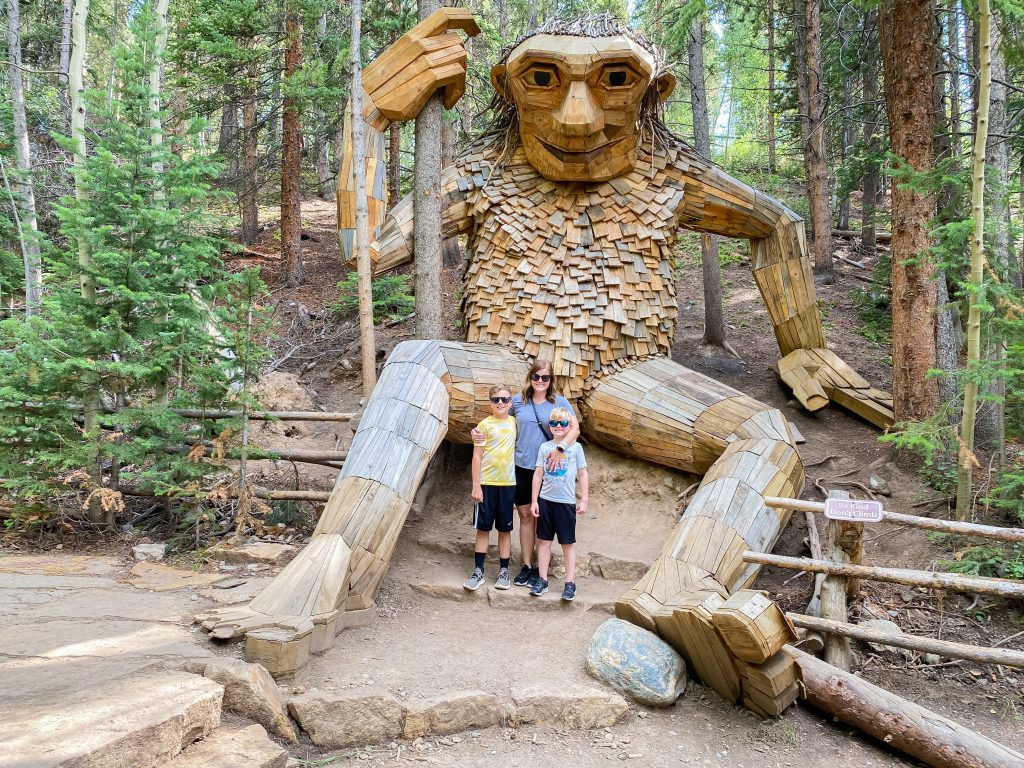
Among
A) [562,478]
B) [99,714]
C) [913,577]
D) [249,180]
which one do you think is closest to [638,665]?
[562,478]

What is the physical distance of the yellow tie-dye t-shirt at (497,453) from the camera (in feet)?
12.9

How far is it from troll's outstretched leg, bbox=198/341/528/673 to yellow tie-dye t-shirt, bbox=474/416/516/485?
0.29 m

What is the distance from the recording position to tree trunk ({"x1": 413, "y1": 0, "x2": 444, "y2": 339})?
4.88 meters

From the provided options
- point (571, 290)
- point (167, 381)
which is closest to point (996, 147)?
point (571, 290)

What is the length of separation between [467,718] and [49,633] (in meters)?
1.83

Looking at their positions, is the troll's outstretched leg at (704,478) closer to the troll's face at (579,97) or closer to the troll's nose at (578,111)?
the troll's face at (579,97)

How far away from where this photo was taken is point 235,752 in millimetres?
2389

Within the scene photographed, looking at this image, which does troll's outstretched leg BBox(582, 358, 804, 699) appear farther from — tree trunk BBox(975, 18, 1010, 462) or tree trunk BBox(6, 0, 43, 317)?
tree trunk BBox(6, 0, 43, 317)

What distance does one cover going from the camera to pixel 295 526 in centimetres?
507

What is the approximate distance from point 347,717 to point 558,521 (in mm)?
1465

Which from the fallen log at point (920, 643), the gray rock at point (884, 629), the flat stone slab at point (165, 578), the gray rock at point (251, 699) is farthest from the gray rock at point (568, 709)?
the flat stone slab at point (165, 578)

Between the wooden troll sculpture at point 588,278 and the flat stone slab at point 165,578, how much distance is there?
1074mm

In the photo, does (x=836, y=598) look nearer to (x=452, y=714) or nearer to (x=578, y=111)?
(x=452, y=714)

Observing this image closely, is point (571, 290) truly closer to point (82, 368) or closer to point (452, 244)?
point (82, 368)
